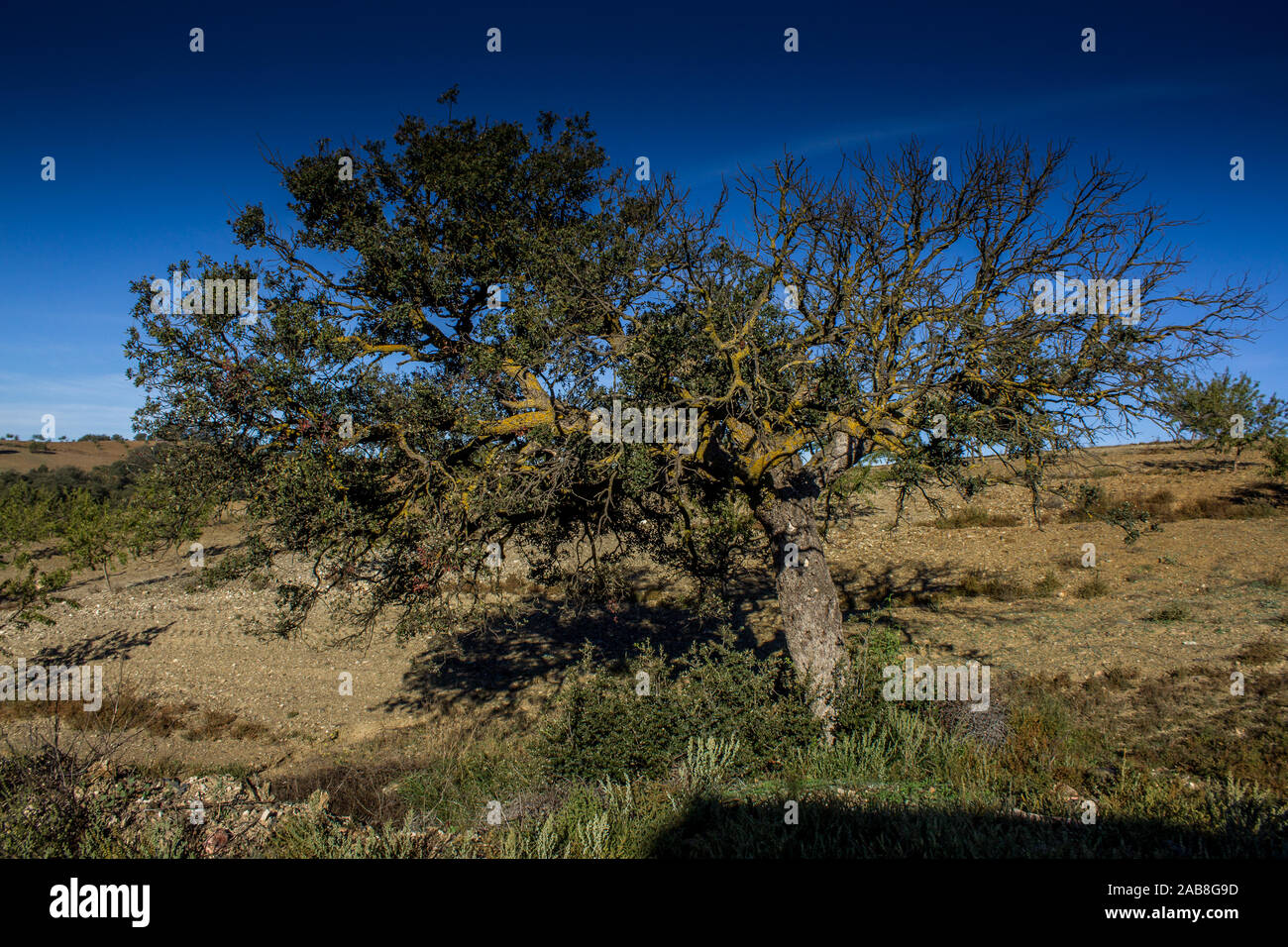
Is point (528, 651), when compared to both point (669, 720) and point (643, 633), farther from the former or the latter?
point (669, 720)

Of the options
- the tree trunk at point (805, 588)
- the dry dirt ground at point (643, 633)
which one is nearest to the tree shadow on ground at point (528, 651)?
the dry dirt ground at point (643, 633)

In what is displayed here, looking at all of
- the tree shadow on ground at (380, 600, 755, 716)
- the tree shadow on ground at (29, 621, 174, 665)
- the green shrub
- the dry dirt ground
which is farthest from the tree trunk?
the tree shadow on ground at (29, 621, 174, 665)

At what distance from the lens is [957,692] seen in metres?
8.22

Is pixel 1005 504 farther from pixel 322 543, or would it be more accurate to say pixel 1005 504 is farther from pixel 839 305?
pixel 322 543

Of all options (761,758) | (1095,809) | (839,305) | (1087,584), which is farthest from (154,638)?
(1087,584)

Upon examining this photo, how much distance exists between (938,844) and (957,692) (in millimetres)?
4246

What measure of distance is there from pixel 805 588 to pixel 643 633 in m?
9.68

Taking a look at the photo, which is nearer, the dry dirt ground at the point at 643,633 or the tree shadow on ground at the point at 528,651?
the dry dirt ground at the point at 643,633

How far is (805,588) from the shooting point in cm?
848

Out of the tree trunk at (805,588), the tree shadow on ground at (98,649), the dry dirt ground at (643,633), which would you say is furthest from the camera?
the tree shadow on ground at (98,649)

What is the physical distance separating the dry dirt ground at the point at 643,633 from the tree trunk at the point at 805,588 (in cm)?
292

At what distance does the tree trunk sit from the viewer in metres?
8.45

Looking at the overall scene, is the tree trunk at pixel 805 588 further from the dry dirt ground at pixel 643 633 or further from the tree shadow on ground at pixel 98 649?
the tree shadow on ground at pixel 98 649

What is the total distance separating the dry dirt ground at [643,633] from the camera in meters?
11.1
